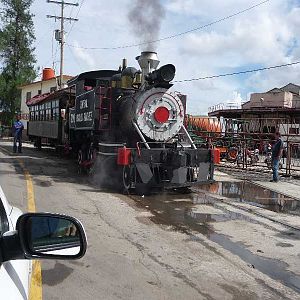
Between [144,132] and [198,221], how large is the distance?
351 centimetres

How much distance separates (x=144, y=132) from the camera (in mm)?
10953

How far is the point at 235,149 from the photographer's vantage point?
2180cm

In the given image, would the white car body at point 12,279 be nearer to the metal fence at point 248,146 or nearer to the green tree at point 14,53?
the metal fence at point 248,146

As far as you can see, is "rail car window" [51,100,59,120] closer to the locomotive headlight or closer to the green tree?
the locomotive headlight

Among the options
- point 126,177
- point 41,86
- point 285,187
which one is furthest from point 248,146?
point 41,86

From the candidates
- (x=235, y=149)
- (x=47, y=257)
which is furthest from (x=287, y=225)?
(x=235, y=149)

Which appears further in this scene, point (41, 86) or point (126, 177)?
point (41, 86)

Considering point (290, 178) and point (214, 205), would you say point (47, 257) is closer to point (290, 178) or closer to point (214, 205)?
point (214, 205)

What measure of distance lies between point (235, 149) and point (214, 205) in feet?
40.7

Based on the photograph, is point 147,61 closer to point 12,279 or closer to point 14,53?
point 12,279

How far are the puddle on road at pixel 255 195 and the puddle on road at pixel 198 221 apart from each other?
1.17m

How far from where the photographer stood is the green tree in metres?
46.5

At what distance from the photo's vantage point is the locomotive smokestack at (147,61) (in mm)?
11109

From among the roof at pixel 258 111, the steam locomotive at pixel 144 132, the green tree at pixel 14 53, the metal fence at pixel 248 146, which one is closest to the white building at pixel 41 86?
the green tree at pixel 14 53
